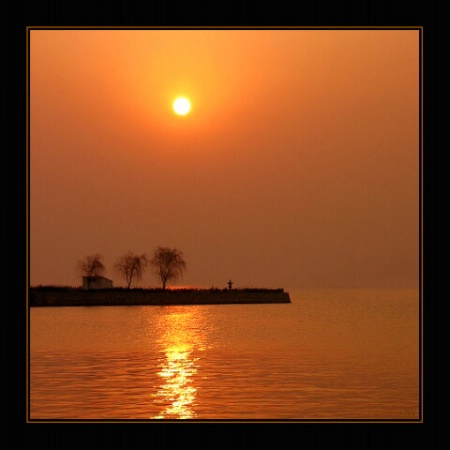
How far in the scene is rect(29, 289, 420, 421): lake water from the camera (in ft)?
63.1

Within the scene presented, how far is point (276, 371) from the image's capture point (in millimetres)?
26906

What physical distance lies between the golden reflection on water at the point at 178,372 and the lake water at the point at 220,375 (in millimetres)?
38

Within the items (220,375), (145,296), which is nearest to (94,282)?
(145,296)

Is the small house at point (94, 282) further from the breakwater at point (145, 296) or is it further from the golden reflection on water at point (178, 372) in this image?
the golden reflection on water at point (178, 372)

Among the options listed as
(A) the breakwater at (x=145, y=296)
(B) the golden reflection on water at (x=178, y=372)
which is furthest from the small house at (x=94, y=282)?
(B) the golden reflection on water at (x=178, y=372)

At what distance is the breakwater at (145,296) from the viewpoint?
8212 cm

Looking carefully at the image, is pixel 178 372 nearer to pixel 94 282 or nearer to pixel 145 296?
pixel 94 282

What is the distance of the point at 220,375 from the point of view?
2572cm

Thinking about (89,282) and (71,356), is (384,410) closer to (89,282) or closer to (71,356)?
(71,356)

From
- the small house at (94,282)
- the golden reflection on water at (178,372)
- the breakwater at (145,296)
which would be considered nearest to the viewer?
the golden reflection on water at (178,372)

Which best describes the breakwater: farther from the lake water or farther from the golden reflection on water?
the lake water

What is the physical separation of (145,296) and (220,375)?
6062cm

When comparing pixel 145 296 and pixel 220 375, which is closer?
pixel 220 375

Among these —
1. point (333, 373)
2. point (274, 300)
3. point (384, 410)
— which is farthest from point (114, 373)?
point (274, 300)
